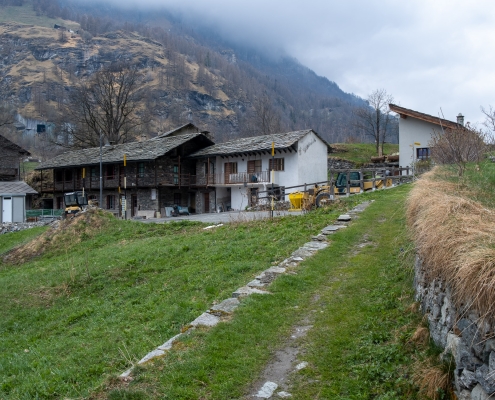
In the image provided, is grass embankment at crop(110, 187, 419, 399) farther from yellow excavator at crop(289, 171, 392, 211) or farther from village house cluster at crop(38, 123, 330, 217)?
village house cluster at crop(38, 123, 330, 217)

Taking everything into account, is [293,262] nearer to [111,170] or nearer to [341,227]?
[341,227]

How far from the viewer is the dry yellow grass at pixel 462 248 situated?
357 cm

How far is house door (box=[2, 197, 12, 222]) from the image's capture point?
120ft

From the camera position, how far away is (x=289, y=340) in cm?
625

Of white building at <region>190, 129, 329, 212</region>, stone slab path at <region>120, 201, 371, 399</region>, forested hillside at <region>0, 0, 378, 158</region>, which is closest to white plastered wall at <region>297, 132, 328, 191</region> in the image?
white building at <region>190, 129, 329, 212</region>

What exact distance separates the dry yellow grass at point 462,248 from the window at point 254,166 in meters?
28.0

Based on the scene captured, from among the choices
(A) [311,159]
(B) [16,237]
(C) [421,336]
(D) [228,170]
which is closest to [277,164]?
(A) [311,159]

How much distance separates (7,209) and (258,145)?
22.3 m

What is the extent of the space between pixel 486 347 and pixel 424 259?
2.16 m

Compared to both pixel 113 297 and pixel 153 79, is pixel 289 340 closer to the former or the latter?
pixel 113 297

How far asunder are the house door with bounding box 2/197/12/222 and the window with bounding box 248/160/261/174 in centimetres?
2084

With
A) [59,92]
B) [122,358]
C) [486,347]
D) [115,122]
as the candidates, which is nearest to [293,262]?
[122,358]

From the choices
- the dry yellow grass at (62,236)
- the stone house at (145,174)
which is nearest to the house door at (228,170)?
the stone house at (145,174)

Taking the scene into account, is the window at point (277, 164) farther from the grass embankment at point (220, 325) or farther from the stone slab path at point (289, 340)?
the stone slab path at point (289, 340)
